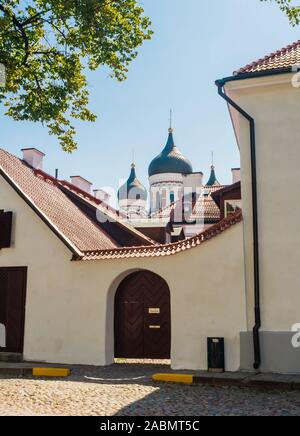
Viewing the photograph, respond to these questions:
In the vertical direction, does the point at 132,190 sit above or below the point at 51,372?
above

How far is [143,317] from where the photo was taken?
497 inches

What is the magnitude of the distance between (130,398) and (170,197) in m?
43.9

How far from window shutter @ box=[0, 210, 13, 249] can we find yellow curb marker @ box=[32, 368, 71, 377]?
3.96 meters

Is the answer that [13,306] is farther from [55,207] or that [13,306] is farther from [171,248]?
[171,248]

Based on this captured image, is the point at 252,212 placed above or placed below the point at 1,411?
above

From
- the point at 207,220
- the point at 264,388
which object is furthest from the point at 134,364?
the point at 207,220

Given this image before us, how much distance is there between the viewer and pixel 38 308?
12.8 metres

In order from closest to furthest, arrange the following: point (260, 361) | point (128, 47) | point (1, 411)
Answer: point (1, 411) < point (260, 361) < point (128, 47)

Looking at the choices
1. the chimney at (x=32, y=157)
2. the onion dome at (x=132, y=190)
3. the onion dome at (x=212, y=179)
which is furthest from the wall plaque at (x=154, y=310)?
the onion dome at (x=132, y=190)

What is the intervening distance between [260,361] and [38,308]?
5.81m

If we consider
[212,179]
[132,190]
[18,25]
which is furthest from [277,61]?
[132,190]

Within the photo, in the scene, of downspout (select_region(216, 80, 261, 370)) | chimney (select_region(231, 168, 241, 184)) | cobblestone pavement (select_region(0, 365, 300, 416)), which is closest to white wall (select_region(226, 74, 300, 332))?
downspout (select_region(216, 80, 261, 370))

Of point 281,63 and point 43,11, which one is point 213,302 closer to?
point 281,63

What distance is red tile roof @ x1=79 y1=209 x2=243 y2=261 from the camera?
36.1 feet
